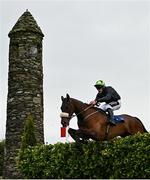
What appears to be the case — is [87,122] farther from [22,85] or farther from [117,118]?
[22,85]

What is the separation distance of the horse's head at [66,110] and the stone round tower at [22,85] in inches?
339

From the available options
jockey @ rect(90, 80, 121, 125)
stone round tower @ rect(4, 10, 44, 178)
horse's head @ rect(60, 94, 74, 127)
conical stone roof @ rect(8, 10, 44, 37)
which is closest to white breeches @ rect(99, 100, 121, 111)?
jockey @ rect(90, 80, 121, 125)

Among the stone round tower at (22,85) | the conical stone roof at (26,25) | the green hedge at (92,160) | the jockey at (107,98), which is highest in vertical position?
the conical stone roof at (26,25)

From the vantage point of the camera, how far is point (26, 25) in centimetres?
2516

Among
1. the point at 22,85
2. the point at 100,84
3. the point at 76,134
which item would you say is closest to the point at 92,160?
the point at 76,134

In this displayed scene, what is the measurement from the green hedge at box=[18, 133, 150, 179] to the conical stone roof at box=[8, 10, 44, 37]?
8499mm

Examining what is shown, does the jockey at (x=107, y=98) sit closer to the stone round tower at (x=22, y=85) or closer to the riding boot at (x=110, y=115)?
the riding boot at (x=110, y=115)

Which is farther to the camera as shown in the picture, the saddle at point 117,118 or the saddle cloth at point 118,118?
the saddle cloth at point 118,118

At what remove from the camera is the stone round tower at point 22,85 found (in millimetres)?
23484

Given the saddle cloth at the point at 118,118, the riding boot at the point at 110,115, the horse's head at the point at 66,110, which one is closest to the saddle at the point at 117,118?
the saddle cloth at the point at 118,118

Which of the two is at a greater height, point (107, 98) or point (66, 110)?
point (107, 98)

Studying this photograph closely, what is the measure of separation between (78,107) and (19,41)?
10.5 m

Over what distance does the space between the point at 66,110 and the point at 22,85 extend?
9.48 meters

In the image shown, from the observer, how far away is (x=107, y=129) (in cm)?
1514
